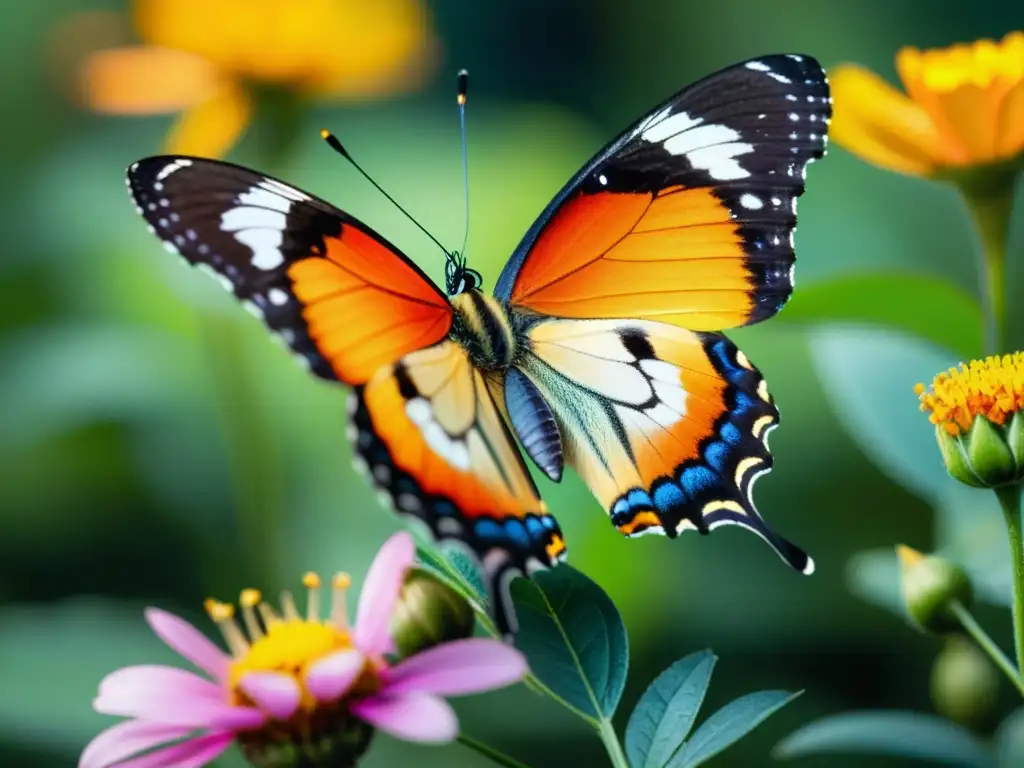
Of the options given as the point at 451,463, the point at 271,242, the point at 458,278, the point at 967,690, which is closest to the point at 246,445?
the point at 458,278

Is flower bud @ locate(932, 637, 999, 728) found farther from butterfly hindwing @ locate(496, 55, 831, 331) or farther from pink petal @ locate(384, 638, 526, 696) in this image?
pink petal @ locate(384, 638, 526, 696)

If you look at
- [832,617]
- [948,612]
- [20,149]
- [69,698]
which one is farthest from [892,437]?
[20,149]

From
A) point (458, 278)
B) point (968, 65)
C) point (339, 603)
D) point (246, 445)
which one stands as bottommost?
point (339, 603)

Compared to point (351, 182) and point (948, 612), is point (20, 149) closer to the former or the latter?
point (351, 182)

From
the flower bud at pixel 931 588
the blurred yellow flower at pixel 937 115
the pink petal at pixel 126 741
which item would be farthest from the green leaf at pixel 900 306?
the pink petal at pixel 126 741

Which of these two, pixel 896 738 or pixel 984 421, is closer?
pixel 984 421

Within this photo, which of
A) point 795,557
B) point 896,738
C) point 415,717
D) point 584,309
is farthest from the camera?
point 584,309

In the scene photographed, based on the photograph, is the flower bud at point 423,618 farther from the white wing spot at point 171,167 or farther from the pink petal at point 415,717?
the white wing spot at point 171,167

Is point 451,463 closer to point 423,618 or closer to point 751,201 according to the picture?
point 423,618
